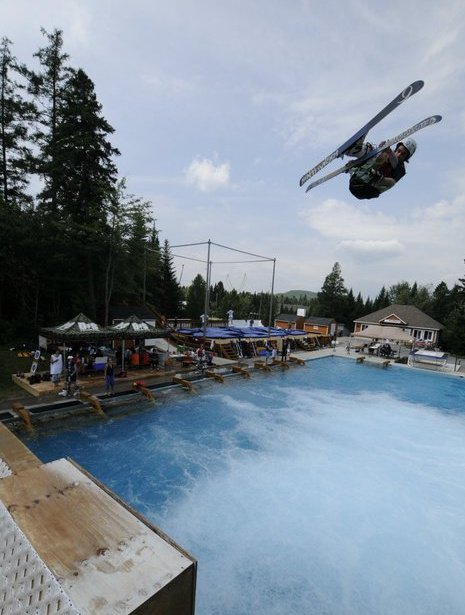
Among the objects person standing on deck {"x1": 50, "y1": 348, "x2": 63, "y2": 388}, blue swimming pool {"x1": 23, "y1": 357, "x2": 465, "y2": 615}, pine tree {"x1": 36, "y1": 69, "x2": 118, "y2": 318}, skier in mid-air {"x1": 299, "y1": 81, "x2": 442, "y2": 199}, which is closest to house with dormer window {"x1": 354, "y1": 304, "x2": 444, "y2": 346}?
blue swimming pool {"x1": 23, "y1": 357, "x2": 465, "y2": 615}

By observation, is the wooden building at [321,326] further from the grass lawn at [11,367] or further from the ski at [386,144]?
the ski at [386,144]

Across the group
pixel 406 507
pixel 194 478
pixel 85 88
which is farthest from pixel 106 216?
pixel 406 507

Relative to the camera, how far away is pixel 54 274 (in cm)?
1956

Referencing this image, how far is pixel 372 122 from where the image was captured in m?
4.11

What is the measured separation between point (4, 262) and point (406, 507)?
22.2 metres

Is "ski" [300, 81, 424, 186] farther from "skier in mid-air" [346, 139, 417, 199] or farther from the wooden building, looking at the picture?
the wooden building

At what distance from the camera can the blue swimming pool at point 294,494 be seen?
6.22 metres

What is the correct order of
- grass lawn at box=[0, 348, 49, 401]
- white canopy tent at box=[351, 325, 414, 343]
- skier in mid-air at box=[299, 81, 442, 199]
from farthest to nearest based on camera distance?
white canopy tent at box=[351, 325, 414, 343], grass lawn at box=[0, 348, 49, 401], skier in mid-air at box=[299, 81, 442, 199]

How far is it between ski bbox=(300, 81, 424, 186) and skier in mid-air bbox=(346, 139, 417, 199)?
0.10 metres

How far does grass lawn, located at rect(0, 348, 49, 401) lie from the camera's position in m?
12.0

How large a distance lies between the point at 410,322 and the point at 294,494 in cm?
3805

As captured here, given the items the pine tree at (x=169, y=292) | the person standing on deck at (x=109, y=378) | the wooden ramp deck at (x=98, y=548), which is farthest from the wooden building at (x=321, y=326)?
the wooden ramp deck at (x=98, y=548)

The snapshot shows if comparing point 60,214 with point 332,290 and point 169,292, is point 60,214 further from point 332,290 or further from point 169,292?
point 332,290

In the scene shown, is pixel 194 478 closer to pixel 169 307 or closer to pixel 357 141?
pixel 357 141
